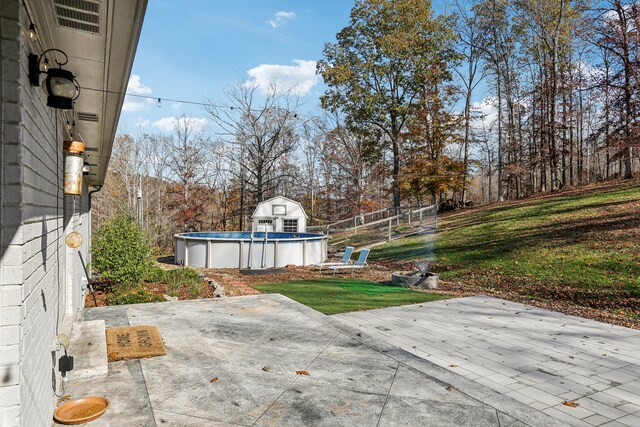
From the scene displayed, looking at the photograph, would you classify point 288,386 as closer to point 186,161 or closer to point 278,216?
point 278,216

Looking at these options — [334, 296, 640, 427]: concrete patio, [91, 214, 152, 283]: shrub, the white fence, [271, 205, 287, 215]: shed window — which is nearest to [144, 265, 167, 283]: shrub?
[91, 214, 152, 283]: shrub

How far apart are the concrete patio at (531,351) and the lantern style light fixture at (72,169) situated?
444cm

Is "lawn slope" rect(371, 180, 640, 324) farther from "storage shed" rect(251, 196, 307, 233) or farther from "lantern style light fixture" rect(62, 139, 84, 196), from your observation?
"lantern style light fixture" rect(62, 139, 84, 196)

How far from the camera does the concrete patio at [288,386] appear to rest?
327 centimetres

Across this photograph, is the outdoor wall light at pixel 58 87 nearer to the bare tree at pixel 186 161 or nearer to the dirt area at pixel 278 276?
the dirt area at pixel 278 276

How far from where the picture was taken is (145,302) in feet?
25.2

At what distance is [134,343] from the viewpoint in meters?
4.95

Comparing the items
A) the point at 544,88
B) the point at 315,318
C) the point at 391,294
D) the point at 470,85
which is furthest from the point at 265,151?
the point at 315,318

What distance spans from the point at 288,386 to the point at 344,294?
230 inches

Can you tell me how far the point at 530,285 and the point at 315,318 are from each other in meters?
6.33

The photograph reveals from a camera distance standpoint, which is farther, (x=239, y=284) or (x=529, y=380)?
(x=239, y=284)

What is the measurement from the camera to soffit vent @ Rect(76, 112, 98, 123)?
4.95 m

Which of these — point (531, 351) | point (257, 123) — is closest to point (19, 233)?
point (531, 351)

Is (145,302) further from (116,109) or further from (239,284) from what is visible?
(116,109)
